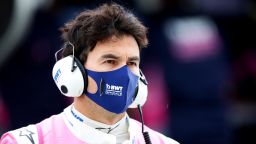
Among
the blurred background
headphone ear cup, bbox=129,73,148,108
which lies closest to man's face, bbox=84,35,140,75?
headphone ear cup, bbox=129,73,148,108

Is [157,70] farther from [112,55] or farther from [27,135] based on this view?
[27,135]

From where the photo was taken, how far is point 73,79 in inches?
221

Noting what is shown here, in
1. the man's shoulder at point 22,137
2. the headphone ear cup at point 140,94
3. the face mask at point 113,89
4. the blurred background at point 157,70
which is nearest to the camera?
the man's shoulder at point 22,137

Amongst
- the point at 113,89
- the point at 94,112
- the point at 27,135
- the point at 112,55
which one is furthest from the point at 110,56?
the point at 27,135

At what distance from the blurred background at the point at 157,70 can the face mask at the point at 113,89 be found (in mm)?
2832

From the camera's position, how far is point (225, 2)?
388 inches

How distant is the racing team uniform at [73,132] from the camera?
5535mm

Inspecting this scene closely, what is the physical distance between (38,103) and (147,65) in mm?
932

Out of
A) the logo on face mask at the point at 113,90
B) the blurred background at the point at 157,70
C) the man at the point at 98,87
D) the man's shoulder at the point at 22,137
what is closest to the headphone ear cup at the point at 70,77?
the man at the point at 98,87

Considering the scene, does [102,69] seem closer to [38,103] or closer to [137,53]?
[137,53]

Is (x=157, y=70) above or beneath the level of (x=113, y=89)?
beneath

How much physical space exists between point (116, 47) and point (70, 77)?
274 mm

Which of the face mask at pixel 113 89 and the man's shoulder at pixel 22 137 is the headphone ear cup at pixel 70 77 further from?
the man's shoulder at pixel 22 137

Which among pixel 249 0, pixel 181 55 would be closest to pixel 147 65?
pixel 181 55
